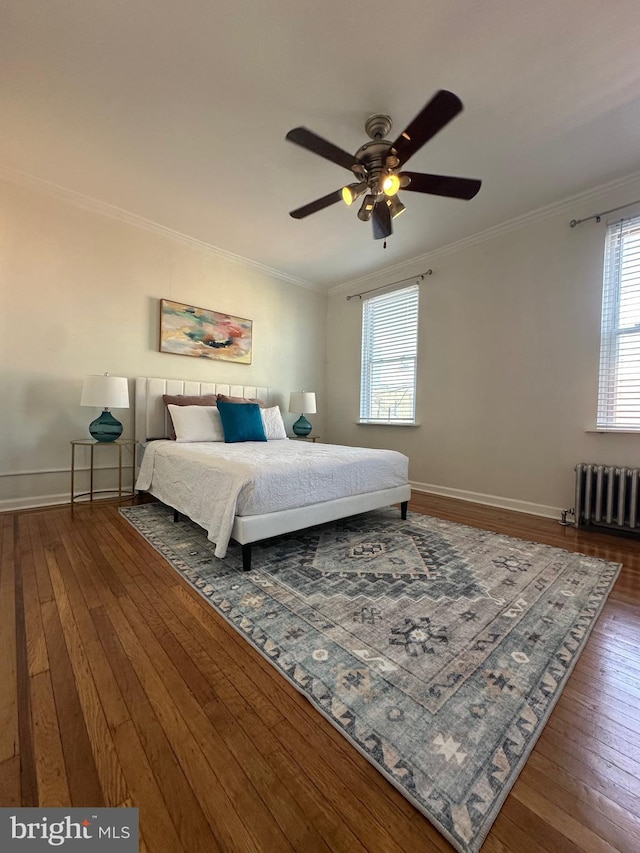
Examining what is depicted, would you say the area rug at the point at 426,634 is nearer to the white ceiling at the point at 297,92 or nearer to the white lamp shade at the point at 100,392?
the white lamp shade at the point at 100,392

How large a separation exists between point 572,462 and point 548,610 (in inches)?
75.0

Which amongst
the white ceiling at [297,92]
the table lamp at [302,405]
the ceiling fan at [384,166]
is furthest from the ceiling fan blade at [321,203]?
the table lamp at [302,405]

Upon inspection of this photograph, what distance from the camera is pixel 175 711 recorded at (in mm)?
1063

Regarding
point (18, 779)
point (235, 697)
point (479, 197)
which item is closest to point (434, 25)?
point (479, 197)

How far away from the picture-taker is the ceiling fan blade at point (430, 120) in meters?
1.58

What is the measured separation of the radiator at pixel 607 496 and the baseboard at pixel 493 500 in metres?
0.27

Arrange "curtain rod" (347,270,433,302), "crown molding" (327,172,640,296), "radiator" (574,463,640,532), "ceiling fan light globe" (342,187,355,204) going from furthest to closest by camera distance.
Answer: "curtain rod" (347,270,433,302) < "crown molding" (327,172,640,296) < "radiator" (574,463,640,532) < "ceiling fan light globe" (342,187,355,204)

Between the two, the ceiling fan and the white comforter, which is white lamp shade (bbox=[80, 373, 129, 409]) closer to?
the white comforter

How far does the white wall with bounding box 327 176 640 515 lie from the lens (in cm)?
298

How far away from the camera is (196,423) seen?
334 centimetres

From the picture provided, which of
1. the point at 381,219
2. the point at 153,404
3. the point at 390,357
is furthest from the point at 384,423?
the point at 153,404

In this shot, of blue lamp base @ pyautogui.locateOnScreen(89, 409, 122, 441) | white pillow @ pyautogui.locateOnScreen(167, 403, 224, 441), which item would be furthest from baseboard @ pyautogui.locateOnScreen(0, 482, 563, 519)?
white pillow @ pyautogui.locateOnScreen(167, 403, 224, 441)

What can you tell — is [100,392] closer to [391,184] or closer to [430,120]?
[391,184]

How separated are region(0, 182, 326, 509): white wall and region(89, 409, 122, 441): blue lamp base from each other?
328 millimetres
